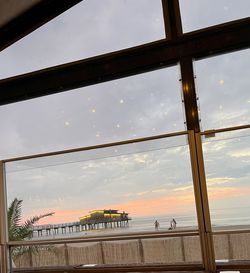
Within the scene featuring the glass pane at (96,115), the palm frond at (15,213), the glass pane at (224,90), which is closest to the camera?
the glass pane at (224,90)

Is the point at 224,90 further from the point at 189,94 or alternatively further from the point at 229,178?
the point at 229,178

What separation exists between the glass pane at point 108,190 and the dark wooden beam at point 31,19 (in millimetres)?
1413

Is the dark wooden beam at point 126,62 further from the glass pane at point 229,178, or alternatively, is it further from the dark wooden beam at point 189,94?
the glass pane at point 229,178

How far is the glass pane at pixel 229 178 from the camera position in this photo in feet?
10.2

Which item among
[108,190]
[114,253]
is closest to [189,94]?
[108,190]

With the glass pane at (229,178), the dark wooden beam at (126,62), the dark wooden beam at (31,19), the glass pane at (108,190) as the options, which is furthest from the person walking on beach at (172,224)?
the dark wooden beam at (31,19)

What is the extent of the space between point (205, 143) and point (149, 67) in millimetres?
938

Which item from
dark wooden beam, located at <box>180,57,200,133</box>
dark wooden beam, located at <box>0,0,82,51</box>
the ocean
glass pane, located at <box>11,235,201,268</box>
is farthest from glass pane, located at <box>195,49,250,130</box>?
dark wooden beam, located at <box>0,0,82,51</box>

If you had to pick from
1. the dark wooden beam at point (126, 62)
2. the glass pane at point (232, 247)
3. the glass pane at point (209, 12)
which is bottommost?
the glass pane at point (232, 247)

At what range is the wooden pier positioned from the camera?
136 inches

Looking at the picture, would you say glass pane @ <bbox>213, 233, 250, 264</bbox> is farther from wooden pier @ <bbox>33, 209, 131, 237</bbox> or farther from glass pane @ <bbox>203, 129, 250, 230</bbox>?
wooden pier @ <bbox>33, 209, 131, 237</bbox>

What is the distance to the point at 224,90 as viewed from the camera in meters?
3.49

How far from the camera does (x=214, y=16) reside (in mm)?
3648

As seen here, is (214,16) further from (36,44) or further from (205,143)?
(36,44)
